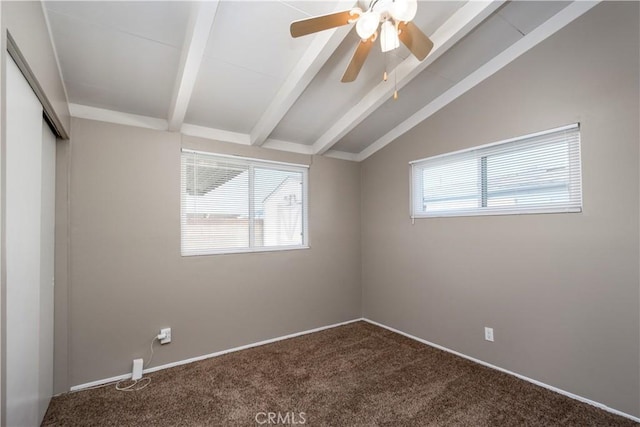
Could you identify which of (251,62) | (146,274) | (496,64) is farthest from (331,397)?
(496,64)

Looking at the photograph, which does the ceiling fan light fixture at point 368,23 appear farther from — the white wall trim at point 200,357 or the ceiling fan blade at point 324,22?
the white wall trim at point 200,357

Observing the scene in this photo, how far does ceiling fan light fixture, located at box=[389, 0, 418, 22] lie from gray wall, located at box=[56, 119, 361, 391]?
2191 mm

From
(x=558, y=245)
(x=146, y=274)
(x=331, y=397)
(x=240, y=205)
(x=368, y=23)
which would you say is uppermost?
(x=368, y=23)

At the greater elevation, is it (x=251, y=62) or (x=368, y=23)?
(x=251, y=62)

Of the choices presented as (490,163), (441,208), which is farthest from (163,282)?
(490,163)

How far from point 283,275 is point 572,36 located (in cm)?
334

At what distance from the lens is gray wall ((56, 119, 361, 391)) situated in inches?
96.6

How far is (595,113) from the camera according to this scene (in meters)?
2.14

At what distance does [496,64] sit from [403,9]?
1.72 meters

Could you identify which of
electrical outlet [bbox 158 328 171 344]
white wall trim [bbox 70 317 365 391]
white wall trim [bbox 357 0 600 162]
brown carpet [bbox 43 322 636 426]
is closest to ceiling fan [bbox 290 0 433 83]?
white wall trim [bbox 357 0 600 162]

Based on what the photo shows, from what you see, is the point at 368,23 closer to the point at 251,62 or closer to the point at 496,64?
the point at 251,62

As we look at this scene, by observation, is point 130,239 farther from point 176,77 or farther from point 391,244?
point 391,244

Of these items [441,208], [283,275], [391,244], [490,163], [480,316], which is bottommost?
[480,316]

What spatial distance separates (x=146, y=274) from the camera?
2705 millimetres
